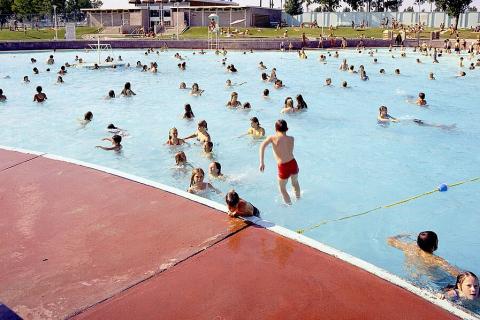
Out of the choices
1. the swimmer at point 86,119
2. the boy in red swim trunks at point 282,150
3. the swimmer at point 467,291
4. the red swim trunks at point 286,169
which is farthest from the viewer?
the swimmer at point 86,119

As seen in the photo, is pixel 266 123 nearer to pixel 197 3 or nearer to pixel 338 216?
pixel 338 216

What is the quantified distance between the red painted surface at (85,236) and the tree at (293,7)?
79.6m

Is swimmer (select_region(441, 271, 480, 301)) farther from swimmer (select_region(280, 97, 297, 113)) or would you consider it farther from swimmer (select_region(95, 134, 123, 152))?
swimmer (select_region(280, 97, 297, 113))

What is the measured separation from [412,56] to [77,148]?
32825 millimetres

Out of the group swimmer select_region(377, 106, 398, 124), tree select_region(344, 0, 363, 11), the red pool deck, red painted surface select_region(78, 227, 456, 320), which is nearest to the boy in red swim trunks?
the red pool deck

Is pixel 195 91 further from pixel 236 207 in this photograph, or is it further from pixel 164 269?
pixel 164 269

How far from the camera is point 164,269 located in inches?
197

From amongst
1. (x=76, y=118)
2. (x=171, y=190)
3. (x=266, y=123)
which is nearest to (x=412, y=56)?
(x=266, y=123)

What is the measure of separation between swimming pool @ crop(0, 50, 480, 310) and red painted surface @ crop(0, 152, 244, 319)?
2350mm

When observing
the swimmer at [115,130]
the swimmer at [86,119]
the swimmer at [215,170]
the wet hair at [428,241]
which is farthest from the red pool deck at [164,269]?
the swimmer at [86,119]

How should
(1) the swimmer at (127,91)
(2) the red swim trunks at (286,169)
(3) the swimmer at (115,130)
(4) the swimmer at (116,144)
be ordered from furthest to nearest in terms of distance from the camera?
(1) the swimmer at (127,91), (3) the swimmer at (115,130), (4) the swimmer at (116,144), (2) the red swim trunks at (286,169)

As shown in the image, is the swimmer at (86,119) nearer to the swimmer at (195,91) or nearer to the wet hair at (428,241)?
the swimmer at (195,91)

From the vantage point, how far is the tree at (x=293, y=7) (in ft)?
268

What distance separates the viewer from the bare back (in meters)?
6.62
